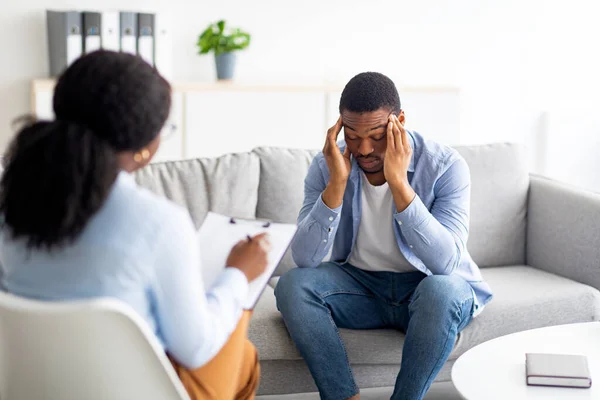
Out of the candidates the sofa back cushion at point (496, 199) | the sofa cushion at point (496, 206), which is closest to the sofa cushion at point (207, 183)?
the sofa back cushion at point (496, 199)

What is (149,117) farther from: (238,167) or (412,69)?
(412,69)

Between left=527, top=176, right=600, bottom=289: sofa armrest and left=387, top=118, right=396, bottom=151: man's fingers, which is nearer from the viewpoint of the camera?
left=387, top=118, right=396, bottom=151: man's fingers

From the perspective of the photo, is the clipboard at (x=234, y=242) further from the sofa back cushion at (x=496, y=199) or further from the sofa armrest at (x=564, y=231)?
the sofa armrest at (x=564, y=231)

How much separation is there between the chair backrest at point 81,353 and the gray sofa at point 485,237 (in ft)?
3.14

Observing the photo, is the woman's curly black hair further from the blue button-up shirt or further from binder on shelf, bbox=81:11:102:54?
binder on shelf, bbox=81:11:102:54

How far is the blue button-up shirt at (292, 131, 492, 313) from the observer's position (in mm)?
2254

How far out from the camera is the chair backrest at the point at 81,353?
51.9 inches

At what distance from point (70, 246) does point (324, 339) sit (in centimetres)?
104

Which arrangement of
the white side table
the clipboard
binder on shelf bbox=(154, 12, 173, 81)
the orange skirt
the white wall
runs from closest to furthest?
the orange skirt
the clipboard
the white side table
binder on shelf bbox=(154, 12, 173, 81)
the white wall

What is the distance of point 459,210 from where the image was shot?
2.36 metres

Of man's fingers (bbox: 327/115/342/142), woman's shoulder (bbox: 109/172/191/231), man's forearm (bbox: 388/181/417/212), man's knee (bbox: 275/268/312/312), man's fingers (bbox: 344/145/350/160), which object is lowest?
man's knee (bbox: 275/268/312/312)

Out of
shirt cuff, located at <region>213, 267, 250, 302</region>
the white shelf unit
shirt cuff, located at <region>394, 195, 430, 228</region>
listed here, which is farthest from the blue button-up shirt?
the white shelf unit

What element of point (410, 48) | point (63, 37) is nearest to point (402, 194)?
point (63, 37)

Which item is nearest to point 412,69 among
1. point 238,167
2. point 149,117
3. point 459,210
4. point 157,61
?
point 157,61
